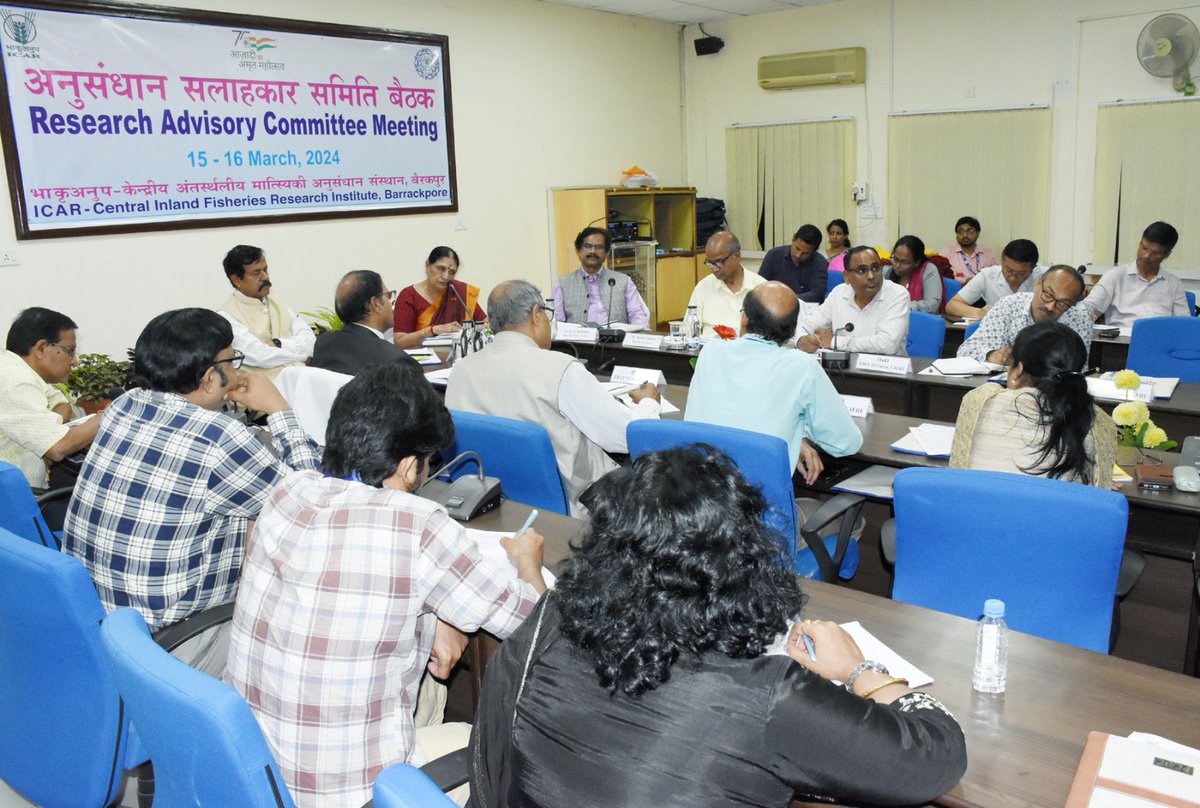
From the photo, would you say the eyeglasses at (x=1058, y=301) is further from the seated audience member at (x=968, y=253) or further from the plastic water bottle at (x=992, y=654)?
the seated audience member at (x=968, y=253)

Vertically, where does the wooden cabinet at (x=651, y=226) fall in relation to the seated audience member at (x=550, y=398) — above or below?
above

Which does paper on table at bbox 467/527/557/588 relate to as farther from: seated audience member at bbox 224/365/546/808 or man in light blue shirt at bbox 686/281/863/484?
man in light blue shirt at bbox 686/281/863/484

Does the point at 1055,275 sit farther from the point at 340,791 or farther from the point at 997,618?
the point at 340,791

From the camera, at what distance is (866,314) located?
16.0 feet

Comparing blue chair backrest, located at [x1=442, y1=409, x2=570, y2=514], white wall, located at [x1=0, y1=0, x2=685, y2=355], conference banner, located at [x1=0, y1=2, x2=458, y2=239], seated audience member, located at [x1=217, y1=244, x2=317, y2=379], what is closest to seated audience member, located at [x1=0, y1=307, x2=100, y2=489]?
seated audience member, located at [x1=217, y1=244, x2=317, y2=379]

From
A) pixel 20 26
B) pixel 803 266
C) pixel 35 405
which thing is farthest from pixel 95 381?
pixel 803 266

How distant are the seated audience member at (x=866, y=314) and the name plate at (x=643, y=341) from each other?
29.0 inches

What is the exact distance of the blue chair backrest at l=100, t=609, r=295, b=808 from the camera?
114 cm

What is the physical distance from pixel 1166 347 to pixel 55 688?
4.66 metres

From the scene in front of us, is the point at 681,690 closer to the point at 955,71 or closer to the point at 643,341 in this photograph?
the point at 643,341

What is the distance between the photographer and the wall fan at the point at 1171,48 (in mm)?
6066

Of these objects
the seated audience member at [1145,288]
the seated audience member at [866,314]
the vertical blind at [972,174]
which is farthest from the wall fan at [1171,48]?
the seated audience member at [866,314]

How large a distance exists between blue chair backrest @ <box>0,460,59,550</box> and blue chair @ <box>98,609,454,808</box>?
53.4 inches

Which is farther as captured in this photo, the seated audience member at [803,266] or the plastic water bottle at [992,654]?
the seated audience member at [803,266]
